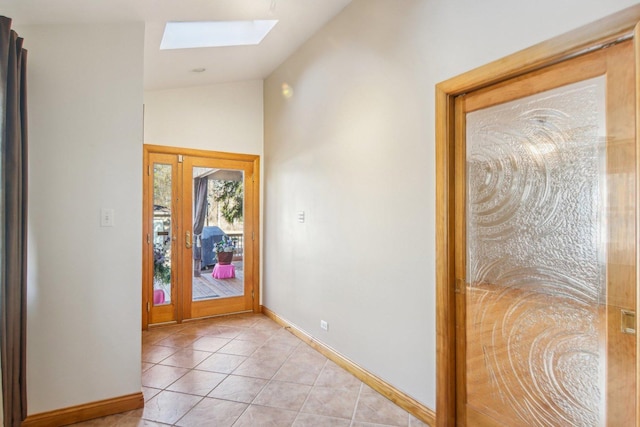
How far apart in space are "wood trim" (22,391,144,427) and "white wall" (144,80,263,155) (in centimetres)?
277

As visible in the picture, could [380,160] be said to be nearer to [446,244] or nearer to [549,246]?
[446,244]

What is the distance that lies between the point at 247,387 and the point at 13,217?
1.92 m

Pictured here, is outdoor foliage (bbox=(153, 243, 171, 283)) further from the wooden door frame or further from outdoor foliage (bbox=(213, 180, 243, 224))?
the wooden door frame

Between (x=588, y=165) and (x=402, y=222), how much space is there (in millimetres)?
1126

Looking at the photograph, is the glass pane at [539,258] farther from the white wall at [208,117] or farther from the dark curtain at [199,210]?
the dark curtain at [199,210]

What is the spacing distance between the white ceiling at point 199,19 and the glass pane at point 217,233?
4.03 feet

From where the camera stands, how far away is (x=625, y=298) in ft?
4.64

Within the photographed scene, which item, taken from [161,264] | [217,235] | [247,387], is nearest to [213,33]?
[217,235]

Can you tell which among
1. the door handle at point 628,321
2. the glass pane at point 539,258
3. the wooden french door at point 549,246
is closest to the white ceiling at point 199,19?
the wooden french door at point 549,246

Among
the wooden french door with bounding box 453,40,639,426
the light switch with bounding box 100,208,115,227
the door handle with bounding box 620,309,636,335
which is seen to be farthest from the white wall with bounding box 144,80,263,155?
the door handle with bounding box 620,309,636,335

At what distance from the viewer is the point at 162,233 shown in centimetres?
420

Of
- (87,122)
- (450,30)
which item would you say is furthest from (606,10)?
(87,122)

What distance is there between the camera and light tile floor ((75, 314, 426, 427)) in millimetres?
2256

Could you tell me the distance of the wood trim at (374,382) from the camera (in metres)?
2.23
